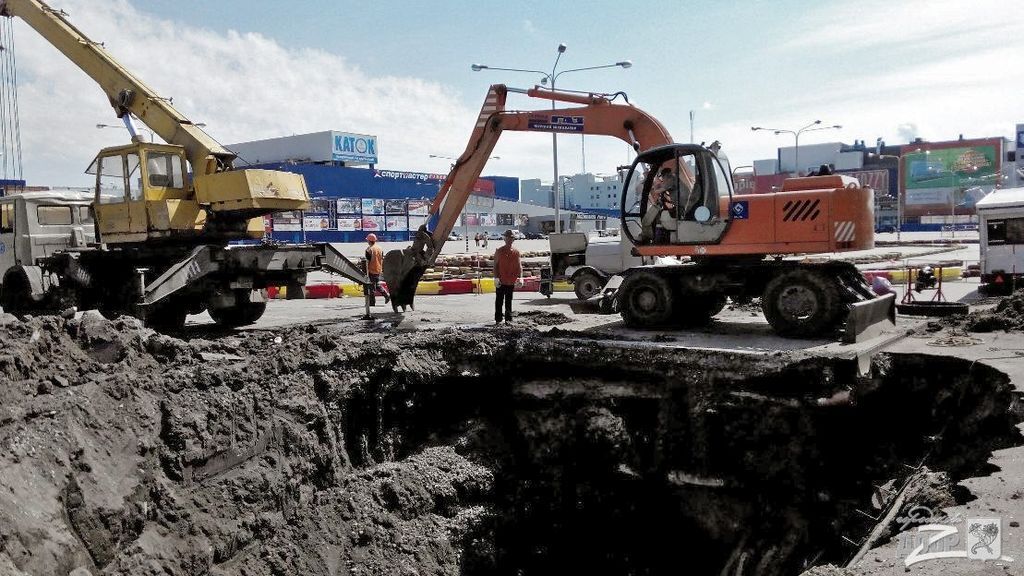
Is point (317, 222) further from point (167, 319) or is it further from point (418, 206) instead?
point (167, 319)

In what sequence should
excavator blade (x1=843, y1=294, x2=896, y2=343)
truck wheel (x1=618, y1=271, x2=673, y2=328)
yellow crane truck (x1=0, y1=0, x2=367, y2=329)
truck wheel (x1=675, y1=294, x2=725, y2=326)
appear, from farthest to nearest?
yellow crane truck (x1=0, y1=0, x2=367, y2=329) < truck wheel (x1=675, y1=294, x2=725, y2=326) < truck wheel (x1=618, y1=271, x2=673, y2=328) < excavator blade (x1=843, y1=294, x2=896, y2=343)

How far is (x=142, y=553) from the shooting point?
477 cm

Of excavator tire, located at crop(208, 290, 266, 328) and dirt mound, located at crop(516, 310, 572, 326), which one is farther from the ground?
excavator tire, located at crop(208, 290, 266, 328)

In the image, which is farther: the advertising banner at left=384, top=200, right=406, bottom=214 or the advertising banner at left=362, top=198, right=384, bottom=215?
the advertising banner at left=384, top=200, right=406, bottom=214

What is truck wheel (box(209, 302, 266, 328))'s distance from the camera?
11438 millimetres

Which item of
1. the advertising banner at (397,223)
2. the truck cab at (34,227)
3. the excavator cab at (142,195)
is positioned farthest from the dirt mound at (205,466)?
the advertising banner at (397,223)

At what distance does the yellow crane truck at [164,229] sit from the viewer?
33.6 ft

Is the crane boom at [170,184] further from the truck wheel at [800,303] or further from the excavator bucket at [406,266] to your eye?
the truck wheel at [800,303]

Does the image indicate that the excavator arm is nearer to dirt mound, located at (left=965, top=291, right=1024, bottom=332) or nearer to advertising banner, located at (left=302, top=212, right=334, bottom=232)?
dirt mound, located at (left=965, top=291, right=1024, bottom=332)

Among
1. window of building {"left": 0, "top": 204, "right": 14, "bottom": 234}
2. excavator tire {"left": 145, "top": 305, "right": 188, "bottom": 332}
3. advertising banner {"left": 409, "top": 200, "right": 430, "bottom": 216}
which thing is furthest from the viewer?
advertising banner {"left": 409, "top": 200, "right": 430, "bottom": 216}

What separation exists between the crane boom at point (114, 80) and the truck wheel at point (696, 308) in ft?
23.9

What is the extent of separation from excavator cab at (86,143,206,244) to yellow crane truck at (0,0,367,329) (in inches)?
0.6

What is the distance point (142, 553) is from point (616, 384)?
4957 mm

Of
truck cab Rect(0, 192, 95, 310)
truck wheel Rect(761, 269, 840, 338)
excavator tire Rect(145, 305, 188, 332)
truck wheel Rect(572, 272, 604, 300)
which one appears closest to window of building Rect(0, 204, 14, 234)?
truck cab Rect(0, 192, 95, 310)
